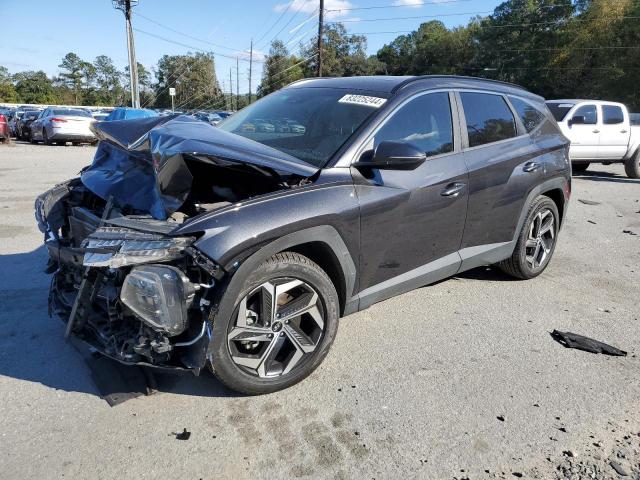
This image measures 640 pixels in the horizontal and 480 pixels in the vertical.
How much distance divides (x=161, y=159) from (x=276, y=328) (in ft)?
3.96

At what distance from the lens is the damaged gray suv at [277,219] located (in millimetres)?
2568

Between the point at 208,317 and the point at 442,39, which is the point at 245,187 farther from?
the point at 442,39

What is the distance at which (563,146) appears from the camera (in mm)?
4961

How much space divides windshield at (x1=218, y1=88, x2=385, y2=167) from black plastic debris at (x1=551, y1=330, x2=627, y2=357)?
225cm

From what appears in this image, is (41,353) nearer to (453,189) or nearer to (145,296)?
(145,296)

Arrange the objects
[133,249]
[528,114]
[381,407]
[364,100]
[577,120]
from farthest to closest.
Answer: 1. [577,120]
2. [528,114]
3. [364,100]
4. [381,407]
5. [133,249]

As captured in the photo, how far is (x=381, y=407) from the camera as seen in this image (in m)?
2.85

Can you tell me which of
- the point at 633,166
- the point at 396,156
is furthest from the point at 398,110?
the point at 633,166

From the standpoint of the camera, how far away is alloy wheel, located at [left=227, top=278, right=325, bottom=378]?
9.12ft

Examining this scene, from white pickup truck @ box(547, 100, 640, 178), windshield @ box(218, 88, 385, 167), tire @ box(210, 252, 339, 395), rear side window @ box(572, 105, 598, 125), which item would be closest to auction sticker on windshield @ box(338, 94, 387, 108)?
windshield @ box(218, 88, 385, 167)

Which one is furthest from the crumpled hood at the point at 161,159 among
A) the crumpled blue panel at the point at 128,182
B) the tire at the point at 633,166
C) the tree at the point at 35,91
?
the tree at the point at 35,91

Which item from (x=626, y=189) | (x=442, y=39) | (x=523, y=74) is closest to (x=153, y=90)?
(x=442, y=39)

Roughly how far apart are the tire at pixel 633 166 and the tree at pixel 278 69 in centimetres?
5544

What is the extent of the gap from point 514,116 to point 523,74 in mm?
59084
